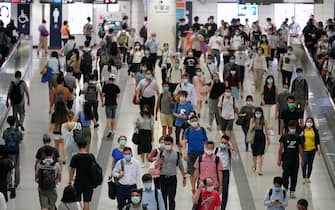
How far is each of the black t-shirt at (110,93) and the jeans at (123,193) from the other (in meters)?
5.85

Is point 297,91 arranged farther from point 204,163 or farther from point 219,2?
point 219,2

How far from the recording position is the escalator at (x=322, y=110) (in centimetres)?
1997

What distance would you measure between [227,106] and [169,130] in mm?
1495

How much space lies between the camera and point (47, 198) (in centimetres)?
1481

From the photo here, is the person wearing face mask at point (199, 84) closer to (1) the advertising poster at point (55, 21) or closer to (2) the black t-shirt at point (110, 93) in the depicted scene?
(2) the black t-shirt at point (110, 93)

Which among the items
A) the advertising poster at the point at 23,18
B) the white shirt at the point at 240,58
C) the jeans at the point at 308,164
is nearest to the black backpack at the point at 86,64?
the white shirt at the point at 240,58

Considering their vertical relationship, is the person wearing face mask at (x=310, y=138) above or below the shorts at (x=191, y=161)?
above

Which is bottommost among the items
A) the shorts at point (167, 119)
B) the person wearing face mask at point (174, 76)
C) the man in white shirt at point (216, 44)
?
the shorts at point (167, 119)

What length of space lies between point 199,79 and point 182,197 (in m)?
5.43

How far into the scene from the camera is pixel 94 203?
16.7m

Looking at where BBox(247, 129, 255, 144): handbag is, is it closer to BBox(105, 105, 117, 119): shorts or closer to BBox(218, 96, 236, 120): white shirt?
BBox(218, 96, 236, 120): white shirt

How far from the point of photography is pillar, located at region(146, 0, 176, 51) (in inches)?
1307

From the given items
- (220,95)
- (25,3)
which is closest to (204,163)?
(220,95)

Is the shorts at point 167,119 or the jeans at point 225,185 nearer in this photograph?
the jeans at point 225,185
